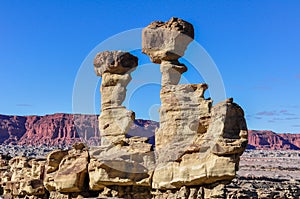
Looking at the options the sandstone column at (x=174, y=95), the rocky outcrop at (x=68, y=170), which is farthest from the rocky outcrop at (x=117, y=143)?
the sandstone column at (x=174, y=95)

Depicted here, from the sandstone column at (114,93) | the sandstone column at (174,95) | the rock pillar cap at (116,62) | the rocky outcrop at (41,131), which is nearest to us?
the sandstone column at (174,95)

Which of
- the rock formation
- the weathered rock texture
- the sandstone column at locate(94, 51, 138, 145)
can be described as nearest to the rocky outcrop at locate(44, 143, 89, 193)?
the rock formation

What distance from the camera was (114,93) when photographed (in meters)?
22.4

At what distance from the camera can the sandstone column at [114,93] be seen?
22.0 m

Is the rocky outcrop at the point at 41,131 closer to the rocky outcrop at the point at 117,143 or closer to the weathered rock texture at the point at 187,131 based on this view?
the rocky outcrop at the point at 117,143

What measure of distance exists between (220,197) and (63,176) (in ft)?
27.1

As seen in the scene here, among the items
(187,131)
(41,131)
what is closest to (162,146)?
(187,131)

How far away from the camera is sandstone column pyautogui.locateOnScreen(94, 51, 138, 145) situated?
21972 millimetres

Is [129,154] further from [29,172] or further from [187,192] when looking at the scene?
[29,172]

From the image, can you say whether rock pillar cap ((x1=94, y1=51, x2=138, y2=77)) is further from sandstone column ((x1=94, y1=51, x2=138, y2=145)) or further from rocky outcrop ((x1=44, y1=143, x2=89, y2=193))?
rocky outcrop ((x1=44, y1=143, x2=89, y2=193))

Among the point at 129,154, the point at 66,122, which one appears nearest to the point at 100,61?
the point at 129,154

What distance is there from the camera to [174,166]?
60.4 feet

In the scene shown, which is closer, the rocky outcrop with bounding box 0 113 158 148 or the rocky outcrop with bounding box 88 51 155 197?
the rocky outcrop with bounding box 88 51 155 197

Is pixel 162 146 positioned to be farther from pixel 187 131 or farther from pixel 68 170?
pixel 68 170
